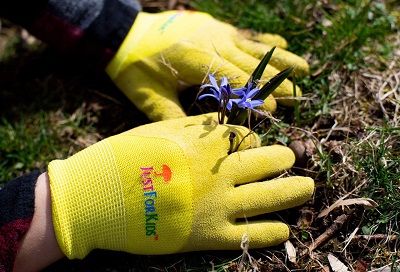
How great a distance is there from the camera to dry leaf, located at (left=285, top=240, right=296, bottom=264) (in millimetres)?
1546

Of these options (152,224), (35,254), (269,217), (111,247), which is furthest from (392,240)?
(35,254)

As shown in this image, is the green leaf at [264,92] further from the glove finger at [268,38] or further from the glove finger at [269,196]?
the glove finger at [268,38]

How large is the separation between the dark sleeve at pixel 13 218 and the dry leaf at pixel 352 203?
998mm

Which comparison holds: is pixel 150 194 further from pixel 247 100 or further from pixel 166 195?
pixel 247 100

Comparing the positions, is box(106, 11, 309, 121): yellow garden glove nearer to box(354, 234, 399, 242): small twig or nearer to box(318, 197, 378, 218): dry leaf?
box(318, 197, 378, 218): dry leaf

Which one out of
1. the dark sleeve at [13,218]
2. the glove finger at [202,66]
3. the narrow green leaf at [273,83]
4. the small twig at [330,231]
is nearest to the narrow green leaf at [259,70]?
the narrow green leaf at [273,83]

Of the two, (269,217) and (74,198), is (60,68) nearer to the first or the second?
(74,198)

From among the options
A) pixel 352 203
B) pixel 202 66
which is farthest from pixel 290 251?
pixel 202 66

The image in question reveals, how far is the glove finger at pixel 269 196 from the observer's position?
1513 millimetres

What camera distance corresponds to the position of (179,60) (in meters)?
1.82

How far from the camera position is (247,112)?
163 cm

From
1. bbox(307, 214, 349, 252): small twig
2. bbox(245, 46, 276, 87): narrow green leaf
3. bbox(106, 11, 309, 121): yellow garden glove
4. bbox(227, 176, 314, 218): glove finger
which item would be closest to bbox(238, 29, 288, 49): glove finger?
bbox(106, 11, 309, 121): yellow garden glove

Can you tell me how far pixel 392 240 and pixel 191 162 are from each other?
725mm

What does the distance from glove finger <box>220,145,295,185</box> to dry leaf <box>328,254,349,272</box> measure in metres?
0.34
